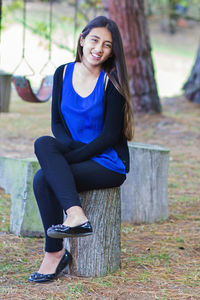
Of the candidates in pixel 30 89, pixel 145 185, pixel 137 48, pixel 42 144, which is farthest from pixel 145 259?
pixel 137 48

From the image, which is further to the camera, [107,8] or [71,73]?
[107,8]

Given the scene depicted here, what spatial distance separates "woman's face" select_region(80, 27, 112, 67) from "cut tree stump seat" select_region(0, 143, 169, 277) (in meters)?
0.74

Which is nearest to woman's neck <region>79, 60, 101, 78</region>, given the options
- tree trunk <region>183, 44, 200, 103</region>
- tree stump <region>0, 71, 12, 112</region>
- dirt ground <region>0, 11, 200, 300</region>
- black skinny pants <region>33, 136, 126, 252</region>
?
black skinny pants <region>33, 136, 126, 252</region>

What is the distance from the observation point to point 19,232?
12.2ft

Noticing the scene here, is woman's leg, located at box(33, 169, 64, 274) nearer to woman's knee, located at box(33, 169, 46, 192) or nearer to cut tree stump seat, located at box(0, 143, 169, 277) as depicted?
woman's knee, located at box(33, 169, 46, 192)

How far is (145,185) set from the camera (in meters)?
4.14

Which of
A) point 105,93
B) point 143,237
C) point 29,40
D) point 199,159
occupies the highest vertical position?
point 29,40

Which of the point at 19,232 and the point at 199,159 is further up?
the point at 199,159

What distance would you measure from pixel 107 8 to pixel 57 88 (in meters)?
5.34

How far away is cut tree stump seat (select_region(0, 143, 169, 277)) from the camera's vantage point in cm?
294

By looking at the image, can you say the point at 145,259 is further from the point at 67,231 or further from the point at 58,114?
the point at 58,114

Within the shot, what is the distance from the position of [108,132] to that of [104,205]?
42 cm

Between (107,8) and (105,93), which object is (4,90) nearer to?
(107,8)

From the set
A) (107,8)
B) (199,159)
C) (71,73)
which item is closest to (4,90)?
(107,8)
